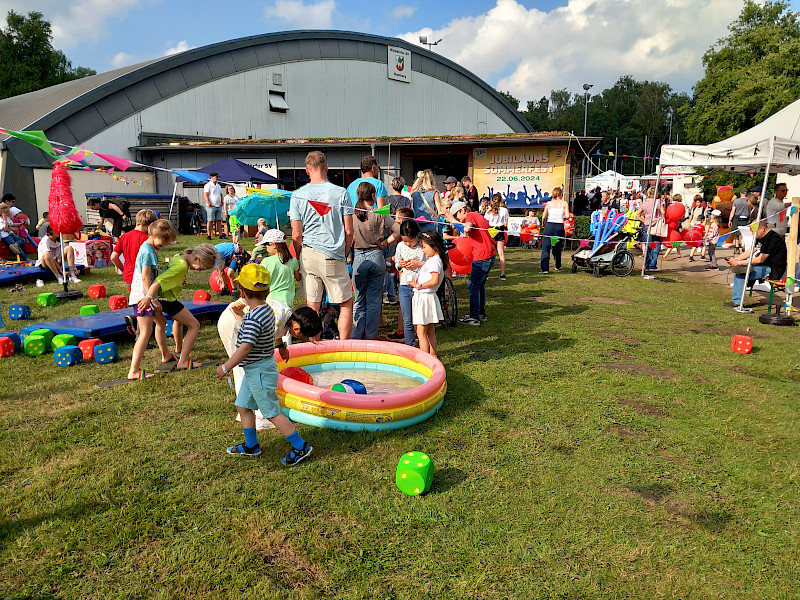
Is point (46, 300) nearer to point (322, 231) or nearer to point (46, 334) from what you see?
point (46, 334)

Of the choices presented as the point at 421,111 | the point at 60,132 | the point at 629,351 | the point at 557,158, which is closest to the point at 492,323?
the point at 629,351

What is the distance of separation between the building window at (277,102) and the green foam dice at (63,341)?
23416 mm

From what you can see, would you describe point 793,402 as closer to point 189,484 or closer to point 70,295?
point 189,484

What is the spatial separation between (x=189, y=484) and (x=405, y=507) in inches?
59.0

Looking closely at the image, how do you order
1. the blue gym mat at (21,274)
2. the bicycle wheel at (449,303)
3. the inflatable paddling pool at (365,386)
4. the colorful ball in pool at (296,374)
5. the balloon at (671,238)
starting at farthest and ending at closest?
the balloon at (671,238) < the blue gym mat at (21,274) < the bicycle wheel at (449,303) < the colorful ball in pool at (296,374) < the inflatable paddling pool at (365,386)

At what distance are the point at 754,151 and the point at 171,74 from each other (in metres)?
23.4

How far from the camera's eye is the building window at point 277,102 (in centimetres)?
2767

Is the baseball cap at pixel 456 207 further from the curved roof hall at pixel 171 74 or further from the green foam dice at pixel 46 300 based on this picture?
the curved roof hall at pixel 171 74

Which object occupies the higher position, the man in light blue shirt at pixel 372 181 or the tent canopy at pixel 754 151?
the tent canopy at pixel 754 151

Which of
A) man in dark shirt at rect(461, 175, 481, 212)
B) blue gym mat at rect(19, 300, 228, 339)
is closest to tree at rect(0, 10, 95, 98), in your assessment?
man in dark shirt at rect(461, 175, 481, 212)

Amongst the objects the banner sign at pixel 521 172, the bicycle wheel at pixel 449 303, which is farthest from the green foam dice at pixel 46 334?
the banner sign at pixel 521 172

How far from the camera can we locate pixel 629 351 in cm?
714

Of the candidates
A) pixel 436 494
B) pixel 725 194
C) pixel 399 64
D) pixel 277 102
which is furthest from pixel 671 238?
pixel 399 64

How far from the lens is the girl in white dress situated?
19.6 feet
